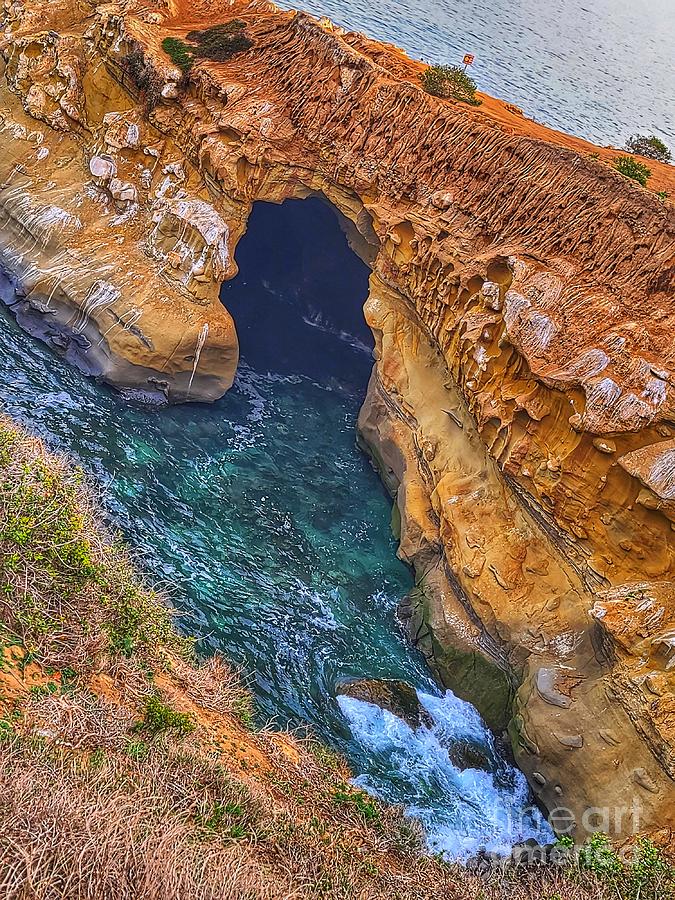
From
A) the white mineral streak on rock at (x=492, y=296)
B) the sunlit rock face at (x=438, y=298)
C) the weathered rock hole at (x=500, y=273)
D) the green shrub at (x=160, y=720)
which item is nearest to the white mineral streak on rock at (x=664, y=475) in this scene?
the sunlit rock face at (x=438, y=298)

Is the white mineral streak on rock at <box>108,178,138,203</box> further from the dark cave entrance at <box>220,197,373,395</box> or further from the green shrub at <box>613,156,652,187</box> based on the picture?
the green shrub at <box>613,156,652,187</box>

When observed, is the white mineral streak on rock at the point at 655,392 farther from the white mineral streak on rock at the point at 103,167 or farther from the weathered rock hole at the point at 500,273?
the white mineral streak on rock at the point at 103,167

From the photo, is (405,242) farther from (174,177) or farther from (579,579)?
(579,579)

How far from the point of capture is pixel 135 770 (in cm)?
1179

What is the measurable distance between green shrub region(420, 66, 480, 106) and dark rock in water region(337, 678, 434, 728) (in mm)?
20487

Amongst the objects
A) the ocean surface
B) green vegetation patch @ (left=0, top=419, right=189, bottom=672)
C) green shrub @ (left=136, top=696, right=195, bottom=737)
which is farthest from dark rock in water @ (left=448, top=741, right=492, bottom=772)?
the ocean surface

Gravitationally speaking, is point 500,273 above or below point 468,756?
above

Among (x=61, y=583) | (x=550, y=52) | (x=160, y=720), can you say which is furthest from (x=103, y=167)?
(x=550, y=52)

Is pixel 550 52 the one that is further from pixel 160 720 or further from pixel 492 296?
pixel 160 720

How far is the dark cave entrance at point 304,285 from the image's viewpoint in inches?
1369

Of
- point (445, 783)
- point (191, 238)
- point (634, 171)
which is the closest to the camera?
point (445, 783)

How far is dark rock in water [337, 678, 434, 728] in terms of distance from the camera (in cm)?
1939

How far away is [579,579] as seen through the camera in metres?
19.4

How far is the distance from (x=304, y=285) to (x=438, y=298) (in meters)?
14.0
